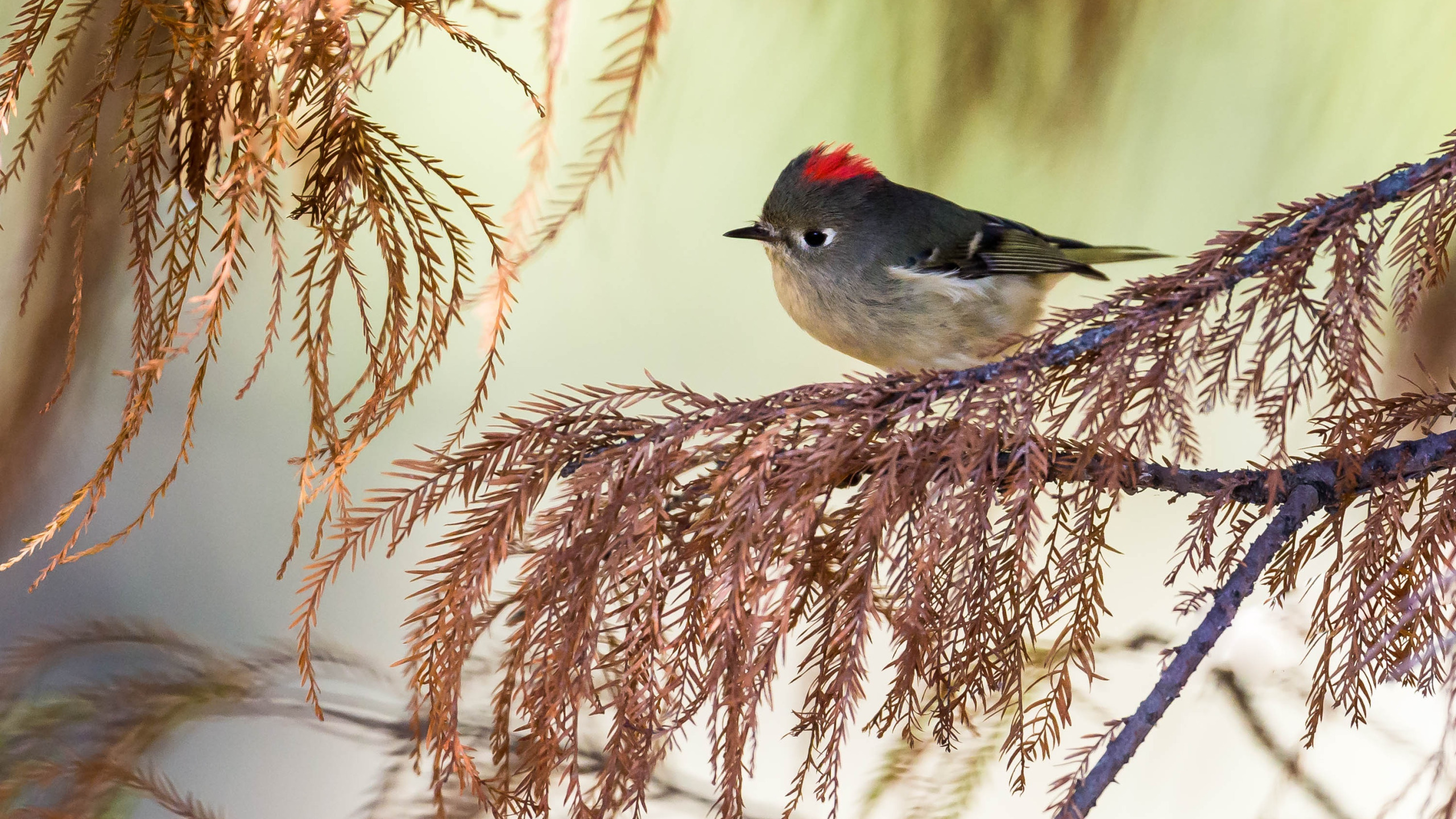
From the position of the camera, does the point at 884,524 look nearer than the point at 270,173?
Yes

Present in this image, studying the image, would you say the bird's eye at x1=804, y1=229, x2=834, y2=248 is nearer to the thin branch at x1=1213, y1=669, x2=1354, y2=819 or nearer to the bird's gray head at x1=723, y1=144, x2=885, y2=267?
the bird's gray head at x1=723, y1=144, x2=885, y2=267

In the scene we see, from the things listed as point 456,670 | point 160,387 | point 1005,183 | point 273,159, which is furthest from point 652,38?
point 160,387

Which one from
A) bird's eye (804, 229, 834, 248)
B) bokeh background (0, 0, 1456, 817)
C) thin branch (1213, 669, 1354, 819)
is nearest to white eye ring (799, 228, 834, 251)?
bird's eye (804, 229, 834, 248)

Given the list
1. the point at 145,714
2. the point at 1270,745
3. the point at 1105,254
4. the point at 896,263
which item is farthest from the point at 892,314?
the point at 145,714

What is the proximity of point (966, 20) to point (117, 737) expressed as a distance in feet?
2.92

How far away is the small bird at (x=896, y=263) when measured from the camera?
0.85 meters

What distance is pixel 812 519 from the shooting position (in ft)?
1.19

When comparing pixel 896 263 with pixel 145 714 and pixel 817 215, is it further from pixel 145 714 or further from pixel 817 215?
pixel 145 714

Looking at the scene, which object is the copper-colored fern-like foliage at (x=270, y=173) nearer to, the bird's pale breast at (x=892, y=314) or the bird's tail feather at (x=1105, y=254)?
the bird's pale breast at (x=892, y=314)

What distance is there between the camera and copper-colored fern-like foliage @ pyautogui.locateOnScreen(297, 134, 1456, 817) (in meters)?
0.36

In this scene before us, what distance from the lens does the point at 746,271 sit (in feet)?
3.65

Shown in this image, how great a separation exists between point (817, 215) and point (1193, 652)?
55 cm

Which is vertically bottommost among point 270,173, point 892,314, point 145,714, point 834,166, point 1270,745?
point 145,714

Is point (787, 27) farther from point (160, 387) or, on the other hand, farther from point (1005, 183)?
point (160, 387)
